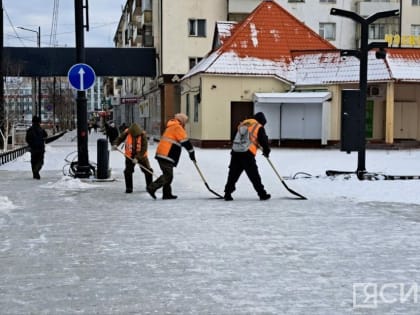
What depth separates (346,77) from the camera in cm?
2791

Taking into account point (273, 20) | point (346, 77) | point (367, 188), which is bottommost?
point (367, 188)

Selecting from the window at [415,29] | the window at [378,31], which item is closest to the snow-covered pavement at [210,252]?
the window at [378,31]

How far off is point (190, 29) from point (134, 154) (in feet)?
95.3

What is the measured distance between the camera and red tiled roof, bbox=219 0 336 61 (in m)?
30.0

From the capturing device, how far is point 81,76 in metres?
14.5

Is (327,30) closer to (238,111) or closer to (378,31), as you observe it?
(378,31)

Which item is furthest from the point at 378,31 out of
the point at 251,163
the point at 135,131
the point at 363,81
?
the point at 251,163

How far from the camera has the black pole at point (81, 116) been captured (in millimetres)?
15156

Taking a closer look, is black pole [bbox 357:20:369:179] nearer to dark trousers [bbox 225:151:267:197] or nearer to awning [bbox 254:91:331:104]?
dark trousers [bbox 225:151:267:197]

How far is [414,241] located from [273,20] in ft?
84.8

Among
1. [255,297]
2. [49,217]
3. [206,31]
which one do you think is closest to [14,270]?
[255,297]

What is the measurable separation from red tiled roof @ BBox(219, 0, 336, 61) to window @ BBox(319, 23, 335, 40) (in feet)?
51.3

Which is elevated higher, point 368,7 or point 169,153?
point 368,7

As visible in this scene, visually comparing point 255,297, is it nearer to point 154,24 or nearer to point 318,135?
point 318,135
